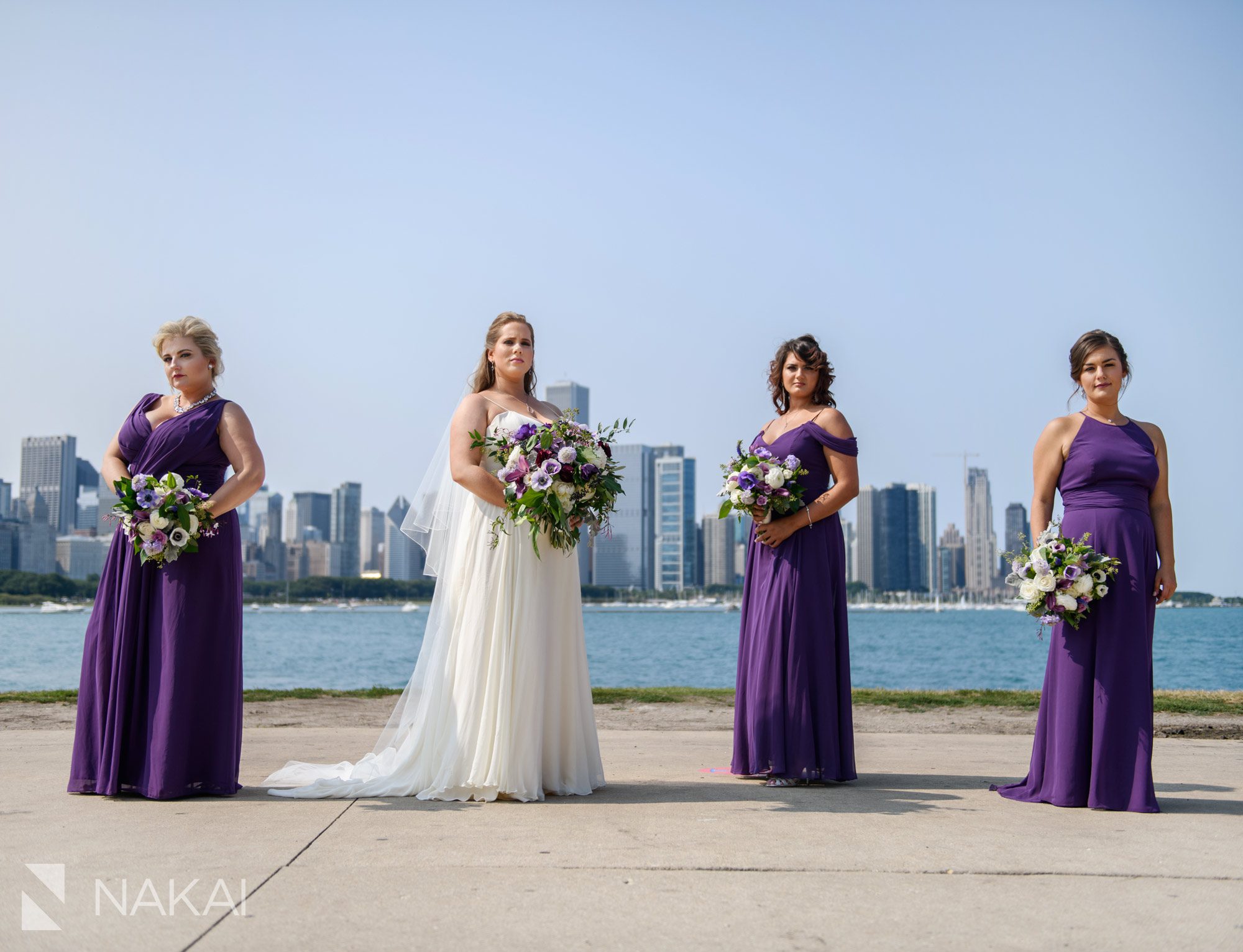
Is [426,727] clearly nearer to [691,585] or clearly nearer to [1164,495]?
[1164,495]

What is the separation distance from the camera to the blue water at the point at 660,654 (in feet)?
121

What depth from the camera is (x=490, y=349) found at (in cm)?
682

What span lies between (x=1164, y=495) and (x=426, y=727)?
179 inches

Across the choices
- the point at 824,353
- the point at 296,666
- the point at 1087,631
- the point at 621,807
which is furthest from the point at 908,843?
the point at 296,666

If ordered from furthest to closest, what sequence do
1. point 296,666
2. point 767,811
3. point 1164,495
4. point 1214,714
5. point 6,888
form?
point 296,666 < point 1214,714 < point 1164,495 < point 767,811 < point 6,888

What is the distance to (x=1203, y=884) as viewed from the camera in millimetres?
4223

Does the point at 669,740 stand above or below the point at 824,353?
below

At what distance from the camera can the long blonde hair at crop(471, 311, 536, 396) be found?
6.78m

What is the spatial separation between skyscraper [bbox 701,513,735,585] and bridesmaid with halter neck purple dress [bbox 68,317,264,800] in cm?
11473

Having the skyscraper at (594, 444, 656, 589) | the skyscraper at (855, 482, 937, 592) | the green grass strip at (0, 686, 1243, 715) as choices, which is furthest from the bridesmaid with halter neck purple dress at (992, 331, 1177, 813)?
the skyscraper at (855, 482, 937, 592)

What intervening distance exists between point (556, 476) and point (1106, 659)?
326 centimetres

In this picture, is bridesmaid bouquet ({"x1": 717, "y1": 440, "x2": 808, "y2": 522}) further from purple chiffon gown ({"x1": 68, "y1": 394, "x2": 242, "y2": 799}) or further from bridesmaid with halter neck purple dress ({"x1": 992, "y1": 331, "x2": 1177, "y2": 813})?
purple chiffon gown ({"x1": 68, "y1": 394, "x2": 242, "y2": 799})

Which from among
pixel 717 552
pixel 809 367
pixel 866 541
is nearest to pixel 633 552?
pixel 717 552

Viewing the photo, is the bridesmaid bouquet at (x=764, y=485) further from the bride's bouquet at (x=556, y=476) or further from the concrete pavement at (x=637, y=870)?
the concrete pavement at (x=637, y=870)
